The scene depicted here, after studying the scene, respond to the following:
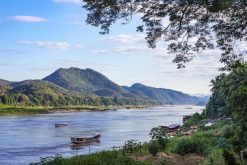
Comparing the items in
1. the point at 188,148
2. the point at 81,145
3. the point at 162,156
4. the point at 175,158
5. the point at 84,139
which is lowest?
the point at 81,145

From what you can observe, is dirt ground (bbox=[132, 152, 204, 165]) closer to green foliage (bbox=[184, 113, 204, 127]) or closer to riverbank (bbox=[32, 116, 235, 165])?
riverbank (bbox=[32, 116, 235, 165])

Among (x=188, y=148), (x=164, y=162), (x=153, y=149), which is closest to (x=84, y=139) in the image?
(x=188, y=148)

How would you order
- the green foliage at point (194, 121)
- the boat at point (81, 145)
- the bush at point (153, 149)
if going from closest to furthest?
the bush at point (153, 149), the boat at point (81, 145), the green foliage at point (194, 121)

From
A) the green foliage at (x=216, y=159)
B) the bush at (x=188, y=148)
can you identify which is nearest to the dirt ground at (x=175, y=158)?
the bush at (x=188, y=148)

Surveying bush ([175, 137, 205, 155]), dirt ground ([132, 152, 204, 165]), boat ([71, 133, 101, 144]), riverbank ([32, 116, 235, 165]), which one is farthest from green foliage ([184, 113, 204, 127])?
dirt ground ([132, 152, 204, 165])

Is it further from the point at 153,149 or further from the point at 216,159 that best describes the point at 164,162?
the point at 153,149

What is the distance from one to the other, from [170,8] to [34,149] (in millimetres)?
47472

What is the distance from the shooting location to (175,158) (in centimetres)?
2400

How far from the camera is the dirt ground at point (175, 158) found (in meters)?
23.0

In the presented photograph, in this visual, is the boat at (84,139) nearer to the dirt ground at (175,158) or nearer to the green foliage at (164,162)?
the dirt ground at (175,158)

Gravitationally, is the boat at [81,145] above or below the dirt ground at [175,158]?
below

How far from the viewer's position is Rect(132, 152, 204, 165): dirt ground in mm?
22953

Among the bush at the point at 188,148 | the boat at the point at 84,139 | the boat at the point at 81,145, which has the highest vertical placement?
the bush at the point at 188,148

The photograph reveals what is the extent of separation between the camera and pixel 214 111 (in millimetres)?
95938
